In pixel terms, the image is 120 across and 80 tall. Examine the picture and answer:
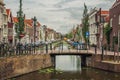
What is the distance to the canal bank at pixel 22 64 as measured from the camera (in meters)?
31.6

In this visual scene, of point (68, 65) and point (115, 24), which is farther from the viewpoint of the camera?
point (115, 24)

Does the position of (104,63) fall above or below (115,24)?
below

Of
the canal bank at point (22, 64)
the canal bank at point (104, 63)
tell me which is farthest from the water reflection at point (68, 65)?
the canal bank at point (22, 64)

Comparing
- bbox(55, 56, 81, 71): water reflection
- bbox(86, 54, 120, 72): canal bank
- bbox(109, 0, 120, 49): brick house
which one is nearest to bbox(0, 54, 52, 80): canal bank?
bbox(55, 56, 81, 71): water reflection

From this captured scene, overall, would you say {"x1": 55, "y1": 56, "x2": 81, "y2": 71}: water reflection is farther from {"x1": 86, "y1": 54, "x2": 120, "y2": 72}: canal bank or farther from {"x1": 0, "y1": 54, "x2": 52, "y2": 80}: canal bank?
{"x1": 0, "y1": 54, "x2": 52, "y2": 80}: canal bank

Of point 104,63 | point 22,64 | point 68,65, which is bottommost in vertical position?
point 68,65

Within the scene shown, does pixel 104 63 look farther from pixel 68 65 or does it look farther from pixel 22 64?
pixel 68 65

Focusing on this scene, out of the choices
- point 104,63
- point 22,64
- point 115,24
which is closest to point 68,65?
point 115,24

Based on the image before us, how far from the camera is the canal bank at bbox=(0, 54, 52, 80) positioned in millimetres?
31566

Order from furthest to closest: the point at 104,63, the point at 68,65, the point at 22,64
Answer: the point at 68,65 → the point at 104,63 → the point at 22,64

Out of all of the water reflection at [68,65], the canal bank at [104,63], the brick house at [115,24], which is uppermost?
the brick house at [115,24]

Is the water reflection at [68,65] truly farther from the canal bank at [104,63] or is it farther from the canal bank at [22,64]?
the canal bank at [22,64]

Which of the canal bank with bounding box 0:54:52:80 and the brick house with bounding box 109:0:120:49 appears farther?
the brick house with bounding box 109:0:120:49

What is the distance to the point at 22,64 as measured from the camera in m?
37.6
